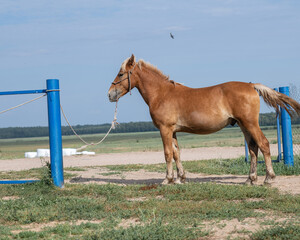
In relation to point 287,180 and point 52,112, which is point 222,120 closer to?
point 287,180

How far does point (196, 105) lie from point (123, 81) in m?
1.68

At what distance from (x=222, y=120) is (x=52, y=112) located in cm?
342

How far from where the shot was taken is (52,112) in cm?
971

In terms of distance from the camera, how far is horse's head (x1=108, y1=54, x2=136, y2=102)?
10.1m

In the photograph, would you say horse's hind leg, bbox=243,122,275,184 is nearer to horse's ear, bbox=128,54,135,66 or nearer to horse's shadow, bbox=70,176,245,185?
Result: horse's shadow, bbox=70,176,245,185

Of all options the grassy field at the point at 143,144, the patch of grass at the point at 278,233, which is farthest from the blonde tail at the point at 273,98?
the grassy field at the point at 143,144

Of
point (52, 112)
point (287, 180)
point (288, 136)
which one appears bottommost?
point (287, 180)

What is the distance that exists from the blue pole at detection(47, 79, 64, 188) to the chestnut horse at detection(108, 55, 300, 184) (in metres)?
1.20

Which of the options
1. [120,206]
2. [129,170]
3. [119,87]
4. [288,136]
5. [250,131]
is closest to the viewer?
[120,206]

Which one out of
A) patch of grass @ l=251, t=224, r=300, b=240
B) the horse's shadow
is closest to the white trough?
the horse's shadow

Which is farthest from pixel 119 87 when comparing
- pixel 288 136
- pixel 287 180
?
pixel 288 136

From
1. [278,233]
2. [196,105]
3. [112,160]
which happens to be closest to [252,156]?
[196,105]

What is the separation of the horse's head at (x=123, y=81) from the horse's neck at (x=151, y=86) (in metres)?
0.22

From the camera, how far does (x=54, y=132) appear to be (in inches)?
383
